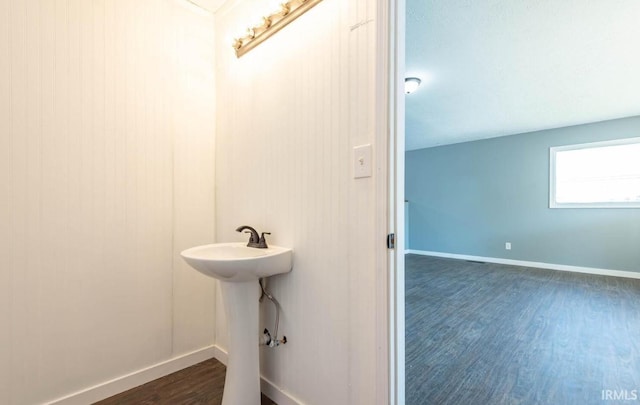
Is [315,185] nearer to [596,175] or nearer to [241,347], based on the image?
[241,347]

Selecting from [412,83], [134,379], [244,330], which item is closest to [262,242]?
[244,330]

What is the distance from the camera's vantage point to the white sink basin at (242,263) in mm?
1161

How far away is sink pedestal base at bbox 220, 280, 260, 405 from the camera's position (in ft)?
4.35

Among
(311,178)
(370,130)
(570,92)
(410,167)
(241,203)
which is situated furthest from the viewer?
(410,167)

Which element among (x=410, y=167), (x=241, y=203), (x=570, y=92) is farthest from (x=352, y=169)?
(x=410, y=167)

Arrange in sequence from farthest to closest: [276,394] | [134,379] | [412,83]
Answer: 1. [412,83]
2. [134,379]
3. [276,394]

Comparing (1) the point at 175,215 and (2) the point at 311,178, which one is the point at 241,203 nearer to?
(1) the point at 175,215

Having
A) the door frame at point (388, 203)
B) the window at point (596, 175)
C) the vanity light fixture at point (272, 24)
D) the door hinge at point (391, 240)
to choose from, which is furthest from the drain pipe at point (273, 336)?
the window at point (596, 175)

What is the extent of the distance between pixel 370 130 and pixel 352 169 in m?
0.17

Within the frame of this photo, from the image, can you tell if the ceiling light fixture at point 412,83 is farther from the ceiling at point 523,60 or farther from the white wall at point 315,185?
the white wall at point 315,185

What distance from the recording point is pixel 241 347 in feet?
4.42

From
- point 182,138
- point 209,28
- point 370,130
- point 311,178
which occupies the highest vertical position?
point 209,28

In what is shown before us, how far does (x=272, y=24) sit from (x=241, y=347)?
1.67m

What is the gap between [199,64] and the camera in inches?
73.4
